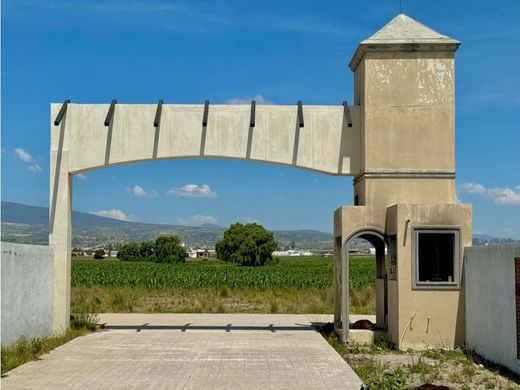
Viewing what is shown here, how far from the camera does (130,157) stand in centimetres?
1816

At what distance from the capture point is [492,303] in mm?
14336

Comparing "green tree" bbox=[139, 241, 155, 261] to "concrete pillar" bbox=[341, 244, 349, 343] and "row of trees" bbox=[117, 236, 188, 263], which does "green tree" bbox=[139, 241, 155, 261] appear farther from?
"concrete pillar" bbox=[341, 244, 349, 343]

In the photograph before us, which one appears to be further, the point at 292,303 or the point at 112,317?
the point at 292,303

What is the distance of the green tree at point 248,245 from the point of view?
105 metres

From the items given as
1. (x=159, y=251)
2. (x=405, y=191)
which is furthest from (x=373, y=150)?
(x=159, y=251)

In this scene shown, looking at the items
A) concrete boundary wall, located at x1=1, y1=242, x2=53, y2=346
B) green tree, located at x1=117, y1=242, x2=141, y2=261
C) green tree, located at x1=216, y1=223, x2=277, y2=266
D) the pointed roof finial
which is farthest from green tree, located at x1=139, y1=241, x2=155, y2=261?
the pointed roof finial

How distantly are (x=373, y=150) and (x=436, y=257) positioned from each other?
2889 mm

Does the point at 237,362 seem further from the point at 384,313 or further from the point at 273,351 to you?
the point at 384,313

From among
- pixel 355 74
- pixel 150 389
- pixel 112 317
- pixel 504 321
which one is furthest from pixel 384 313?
pixel 112 317

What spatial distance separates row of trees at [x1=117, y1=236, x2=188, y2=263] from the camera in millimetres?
113438

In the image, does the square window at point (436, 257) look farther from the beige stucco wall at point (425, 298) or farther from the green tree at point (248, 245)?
the green tree at point (248, 245)

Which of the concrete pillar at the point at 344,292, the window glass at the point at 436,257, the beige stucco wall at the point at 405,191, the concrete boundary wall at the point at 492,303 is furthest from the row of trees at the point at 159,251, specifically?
the concrete boundary wall at the point at 492,303

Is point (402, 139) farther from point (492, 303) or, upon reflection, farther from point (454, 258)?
point (492, 303)

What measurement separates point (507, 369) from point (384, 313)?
17.0ft
